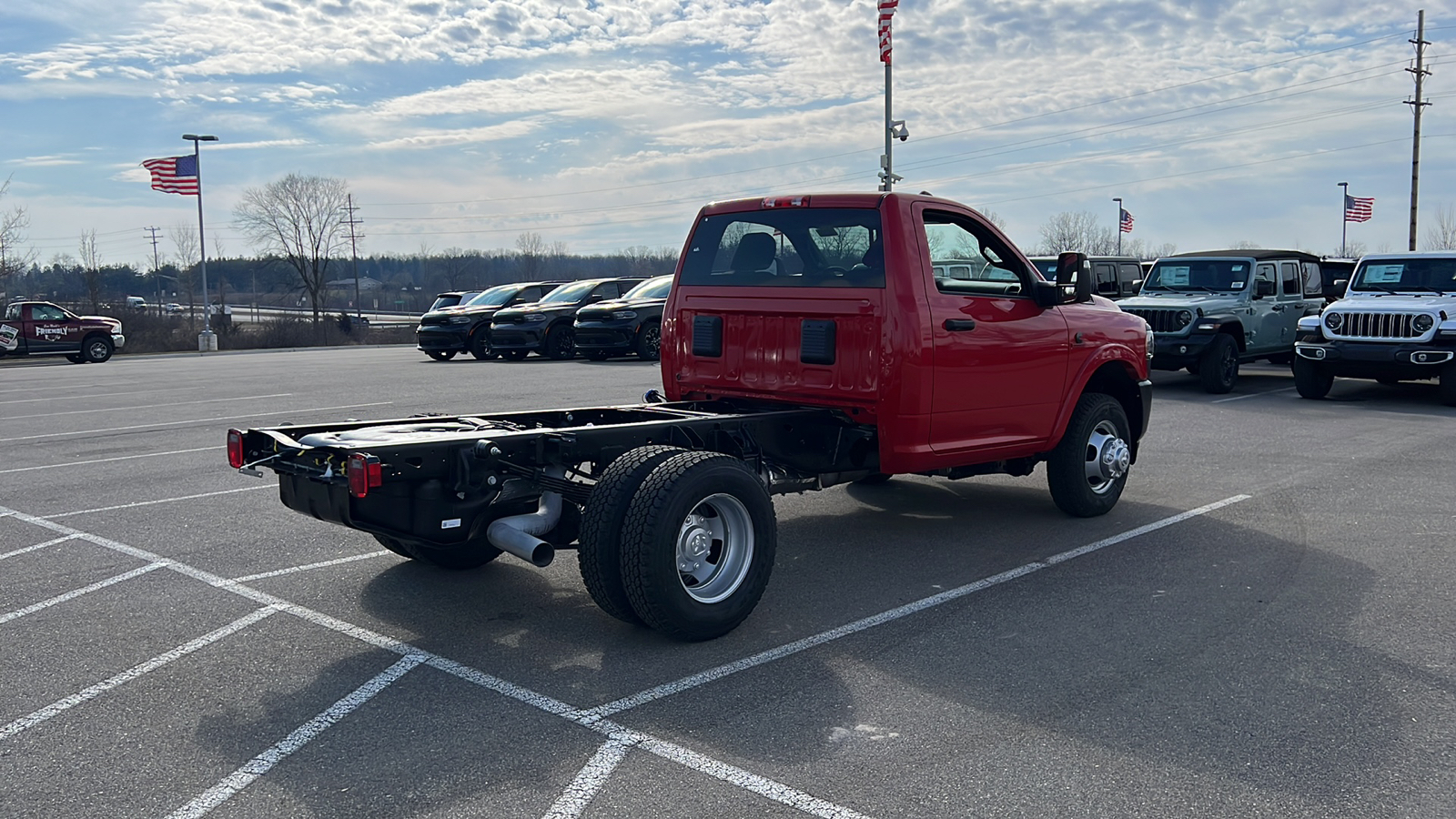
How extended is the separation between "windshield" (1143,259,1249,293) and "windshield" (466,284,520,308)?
14843 mm

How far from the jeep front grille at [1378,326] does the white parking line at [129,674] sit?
1340 centimetres

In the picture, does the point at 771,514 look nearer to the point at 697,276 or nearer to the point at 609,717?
the point at 609,717

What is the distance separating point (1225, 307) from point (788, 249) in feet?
36.7

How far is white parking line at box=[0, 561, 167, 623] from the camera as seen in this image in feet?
18.0

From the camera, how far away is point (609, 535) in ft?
15.7

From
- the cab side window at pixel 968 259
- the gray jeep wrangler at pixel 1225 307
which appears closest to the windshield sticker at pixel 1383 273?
the gray jeep wrangler at pixel 1225 307

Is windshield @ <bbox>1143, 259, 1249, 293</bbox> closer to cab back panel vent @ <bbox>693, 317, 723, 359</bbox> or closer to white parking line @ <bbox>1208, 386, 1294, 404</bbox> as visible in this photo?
white parking line @ <bbox>1208, 386, 1294, 404</bbox>

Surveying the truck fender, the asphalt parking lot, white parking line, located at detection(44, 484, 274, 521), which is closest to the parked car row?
white parking line, located at detection(44, 484, 274, 521)

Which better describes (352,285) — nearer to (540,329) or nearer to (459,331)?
(459,331)

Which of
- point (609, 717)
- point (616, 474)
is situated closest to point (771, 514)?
point (616, 474)

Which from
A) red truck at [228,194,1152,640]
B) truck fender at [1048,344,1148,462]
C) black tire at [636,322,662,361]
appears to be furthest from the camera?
black tire at [636,322,662,361]

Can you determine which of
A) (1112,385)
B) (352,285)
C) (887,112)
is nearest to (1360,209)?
(887,112)

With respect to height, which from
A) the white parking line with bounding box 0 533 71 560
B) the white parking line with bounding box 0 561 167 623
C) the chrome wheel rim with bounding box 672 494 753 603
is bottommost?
the white parking line with bounding box 0 561 167 623

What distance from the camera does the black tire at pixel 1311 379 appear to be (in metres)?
14.6
